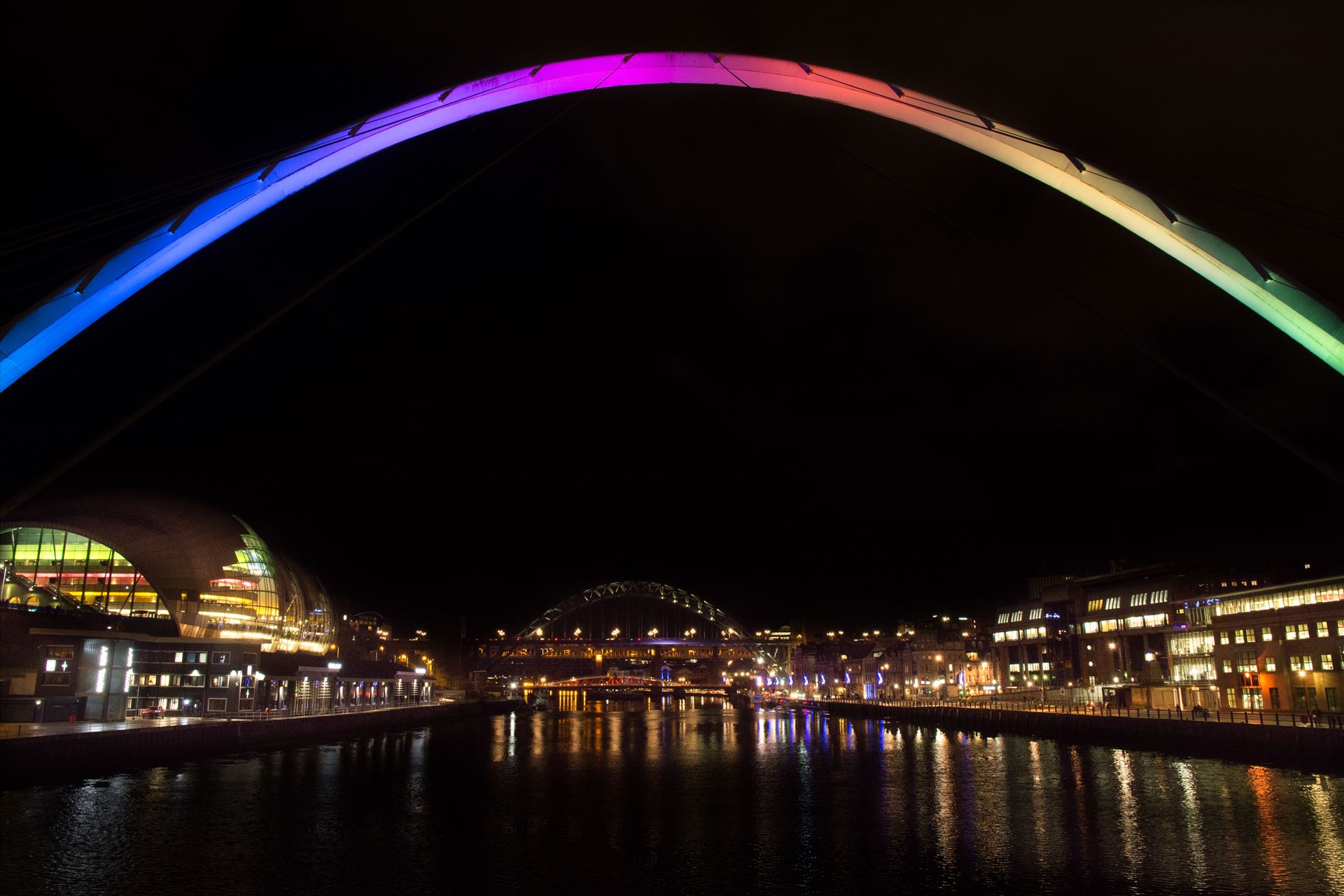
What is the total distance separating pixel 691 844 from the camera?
2425 centimetres

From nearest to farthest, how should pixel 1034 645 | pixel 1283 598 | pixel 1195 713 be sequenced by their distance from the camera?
pixel 1195 713 → pixel 1283 598 → pixel 1034 645

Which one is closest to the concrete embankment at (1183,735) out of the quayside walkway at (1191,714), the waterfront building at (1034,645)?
the quayside walkway at (1191,714)

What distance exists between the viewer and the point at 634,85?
1474 cm

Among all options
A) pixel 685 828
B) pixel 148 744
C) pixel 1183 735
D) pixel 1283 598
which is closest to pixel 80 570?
pixel 148 744

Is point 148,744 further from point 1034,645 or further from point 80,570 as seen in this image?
point 1034,645

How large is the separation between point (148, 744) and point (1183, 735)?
158ft

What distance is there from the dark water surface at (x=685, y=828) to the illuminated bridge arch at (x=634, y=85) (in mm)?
13627

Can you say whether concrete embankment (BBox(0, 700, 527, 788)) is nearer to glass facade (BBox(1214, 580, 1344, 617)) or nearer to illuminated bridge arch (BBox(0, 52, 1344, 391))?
illuminated bridge arch (BBox(0, 52, 1344, 391))

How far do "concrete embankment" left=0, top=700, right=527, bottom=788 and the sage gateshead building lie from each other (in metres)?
6.71

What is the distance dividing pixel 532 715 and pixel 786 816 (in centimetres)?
8324

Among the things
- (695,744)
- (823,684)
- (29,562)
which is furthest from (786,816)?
(823,684)

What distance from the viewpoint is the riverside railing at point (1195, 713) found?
135ft

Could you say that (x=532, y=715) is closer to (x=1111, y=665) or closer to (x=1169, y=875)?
(x=1111, y=665)

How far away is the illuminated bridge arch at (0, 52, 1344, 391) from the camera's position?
1089cm
